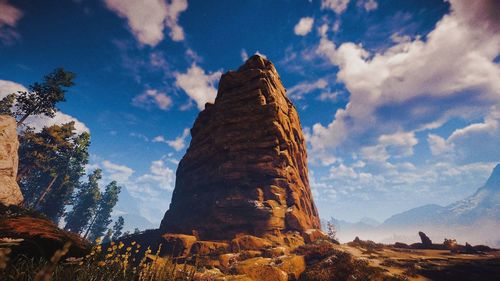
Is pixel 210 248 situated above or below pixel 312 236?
below

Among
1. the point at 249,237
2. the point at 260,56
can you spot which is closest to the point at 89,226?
the point at 249,237

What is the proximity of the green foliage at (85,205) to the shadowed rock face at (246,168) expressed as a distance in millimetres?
30050

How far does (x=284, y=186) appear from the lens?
34188 millimetres

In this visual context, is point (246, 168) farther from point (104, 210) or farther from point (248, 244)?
point (104, 210)

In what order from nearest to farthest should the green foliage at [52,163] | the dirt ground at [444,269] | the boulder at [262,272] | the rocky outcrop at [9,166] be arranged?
the dirt ground at [444,269], the boulder at [262,272], the rocky outcrop at [9,166], the green foliage at [52,163]

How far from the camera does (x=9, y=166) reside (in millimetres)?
26500

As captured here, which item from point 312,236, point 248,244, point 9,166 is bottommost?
point 248,244

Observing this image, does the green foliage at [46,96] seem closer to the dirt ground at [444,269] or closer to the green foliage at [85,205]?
the green foliage at [85,205]

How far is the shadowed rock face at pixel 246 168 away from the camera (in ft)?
102

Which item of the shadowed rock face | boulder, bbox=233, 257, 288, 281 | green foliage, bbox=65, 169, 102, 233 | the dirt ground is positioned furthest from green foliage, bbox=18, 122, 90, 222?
the dirt ground

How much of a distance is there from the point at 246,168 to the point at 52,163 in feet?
134

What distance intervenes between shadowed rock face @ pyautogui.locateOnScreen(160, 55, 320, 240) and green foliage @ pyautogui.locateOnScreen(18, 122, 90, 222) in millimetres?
23722

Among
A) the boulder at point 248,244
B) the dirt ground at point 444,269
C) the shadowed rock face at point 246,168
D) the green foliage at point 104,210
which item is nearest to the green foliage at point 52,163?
the green foliage at point 104,210

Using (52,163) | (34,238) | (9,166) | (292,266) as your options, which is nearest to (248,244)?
(292,266)
